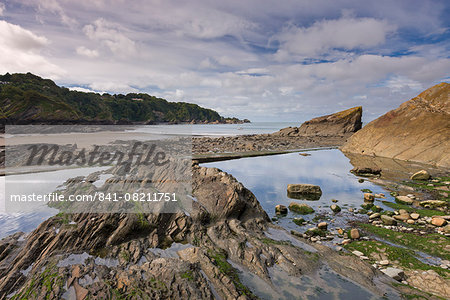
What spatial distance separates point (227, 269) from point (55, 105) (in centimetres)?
10203

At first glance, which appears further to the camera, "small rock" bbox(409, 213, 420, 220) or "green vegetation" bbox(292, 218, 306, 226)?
"green vegetation" bbox(292, 218, 306, 226)

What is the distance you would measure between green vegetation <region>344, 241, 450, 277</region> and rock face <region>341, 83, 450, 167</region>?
25935 mm

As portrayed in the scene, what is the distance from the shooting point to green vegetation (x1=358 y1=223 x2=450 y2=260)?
31.4 ft

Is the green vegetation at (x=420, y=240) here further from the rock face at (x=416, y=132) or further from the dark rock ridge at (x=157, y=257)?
the rock face at (x=416, y=132)

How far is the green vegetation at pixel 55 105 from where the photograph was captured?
240ft

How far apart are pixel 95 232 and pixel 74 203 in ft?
12.3

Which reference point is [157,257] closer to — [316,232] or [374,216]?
[316,232]

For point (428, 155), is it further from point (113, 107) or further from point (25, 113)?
point (113, 107)

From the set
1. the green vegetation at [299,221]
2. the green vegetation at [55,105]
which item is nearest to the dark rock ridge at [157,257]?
the green vegetation at [299,221]

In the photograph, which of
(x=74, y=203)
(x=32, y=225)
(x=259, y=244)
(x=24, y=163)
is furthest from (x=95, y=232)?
(x=24, y=163)

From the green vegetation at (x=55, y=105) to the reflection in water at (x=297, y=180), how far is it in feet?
251

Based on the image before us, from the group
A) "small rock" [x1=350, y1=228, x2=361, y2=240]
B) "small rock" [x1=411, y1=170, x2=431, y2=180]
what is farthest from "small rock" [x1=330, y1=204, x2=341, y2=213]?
"small rock" [x1=411, y1=170, x2=431, y2=180]

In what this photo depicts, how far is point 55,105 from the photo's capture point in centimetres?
8488

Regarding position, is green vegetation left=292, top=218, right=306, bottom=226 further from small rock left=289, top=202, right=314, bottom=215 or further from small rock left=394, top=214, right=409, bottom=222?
small rock left=394, top=214, right=409, bottom=222
